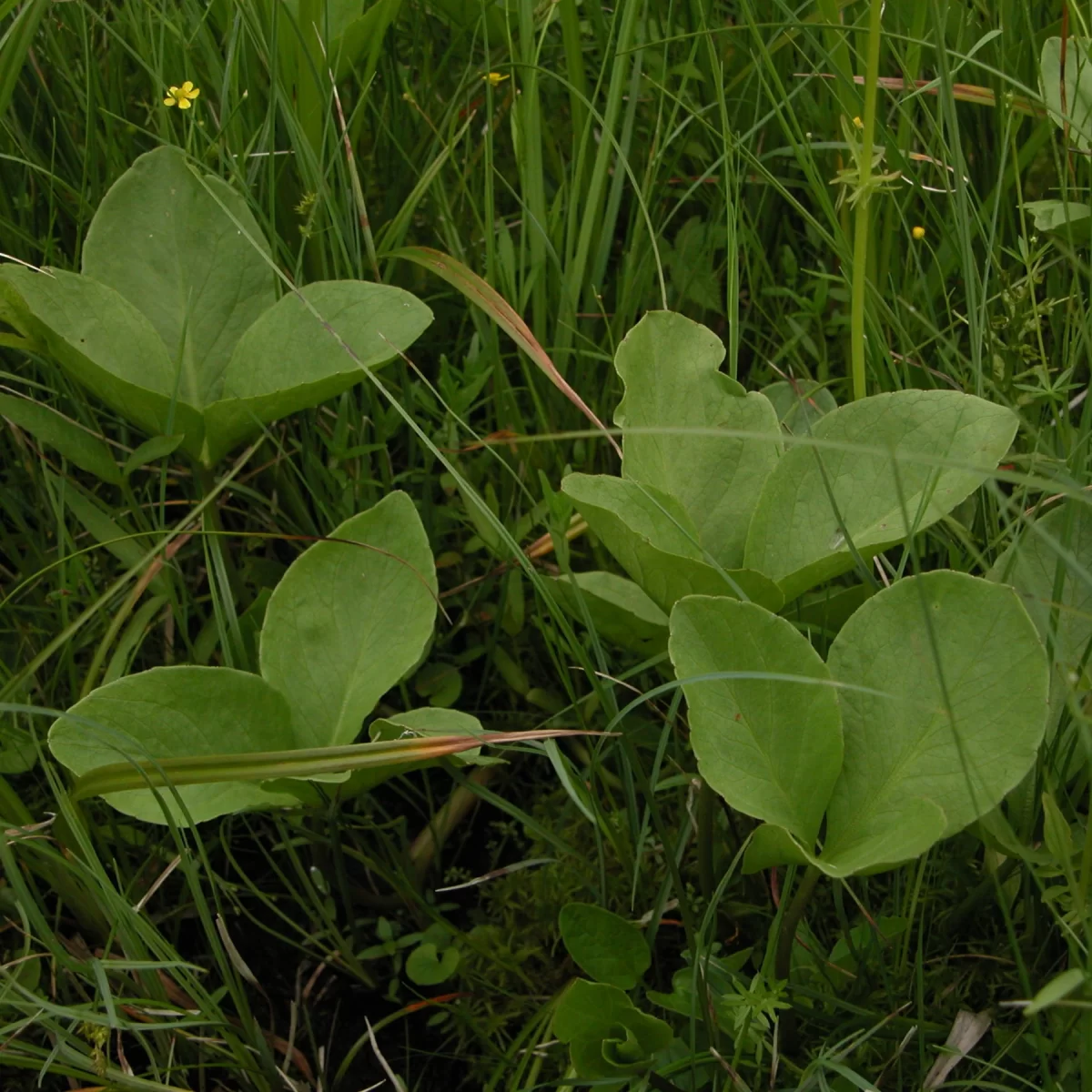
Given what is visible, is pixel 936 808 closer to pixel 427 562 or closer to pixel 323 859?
pixel 427 562

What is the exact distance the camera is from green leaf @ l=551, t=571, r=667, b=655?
1.11 metres

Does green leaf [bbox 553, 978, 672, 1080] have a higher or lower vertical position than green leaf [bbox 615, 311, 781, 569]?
lower

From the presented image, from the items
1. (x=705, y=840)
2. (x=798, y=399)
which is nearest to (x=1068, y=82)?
(x=798, y=399)

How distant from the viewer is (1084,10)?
1544 millimetres

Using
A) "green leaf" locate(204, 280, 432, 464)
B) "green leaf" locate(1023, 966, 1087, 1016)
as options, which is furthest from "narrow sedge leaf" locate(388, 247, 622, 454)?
"green leaf" locate(1023, 966, 1087, 1016)

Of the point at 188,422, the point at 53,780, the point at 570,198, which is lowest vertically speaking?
the point at 53,780

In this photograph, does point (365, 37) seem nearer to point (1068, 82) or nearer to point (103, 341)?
point (103, 341)

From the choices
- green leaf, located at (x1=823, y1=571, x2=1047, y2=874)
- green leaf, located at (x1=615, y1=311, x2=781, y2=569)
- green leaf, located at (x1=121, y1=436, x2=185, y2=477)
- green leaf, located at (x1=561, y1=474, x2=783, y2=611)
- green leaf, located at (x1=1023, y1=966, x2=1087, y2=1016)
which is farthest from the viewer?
green leaf, located at (x1=121, y1=436, x2=185, y2=477)

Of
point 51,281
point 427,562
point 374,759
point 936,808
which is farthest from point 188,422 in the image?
point 936,808

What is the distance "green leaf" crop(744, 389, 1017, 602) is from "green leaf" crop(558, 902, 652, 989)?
12.2 inches

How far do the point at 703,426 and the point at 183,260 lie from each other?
58 cm

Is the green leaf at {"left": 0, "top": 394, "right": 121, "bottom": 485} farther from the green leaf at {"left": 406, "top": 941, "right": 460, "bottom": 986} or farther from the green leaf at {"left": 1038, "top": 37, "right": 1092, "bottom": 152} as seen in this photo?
the green leaf at {"left": 1038, "top": 37, "right": 1092, "bottom": 152}

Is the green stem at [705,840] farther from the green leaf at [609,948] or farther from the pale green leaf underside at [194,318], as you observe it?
the pale green leaf underside at [194,318]

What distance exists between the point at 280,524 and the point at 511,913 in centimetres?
52
